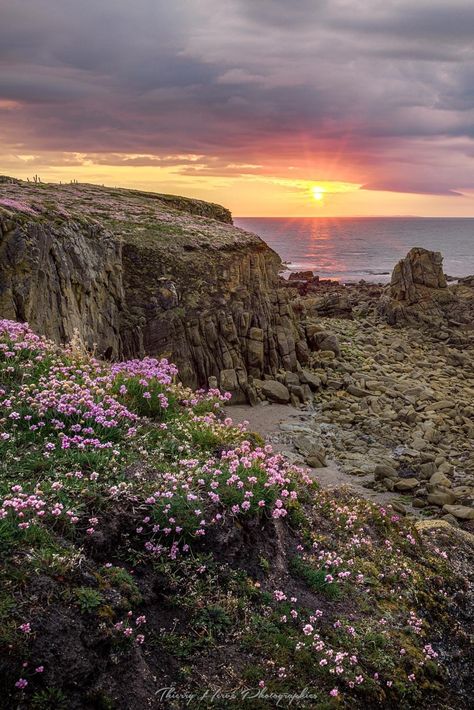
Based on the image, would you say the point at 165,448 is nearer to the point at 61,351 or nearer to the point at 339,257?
the point at 61,351

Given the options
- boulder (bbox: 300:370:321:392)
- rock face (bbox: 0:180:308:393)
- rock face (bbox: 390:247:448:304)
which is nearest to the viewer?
rock face (bbox: 0:180:308:393)

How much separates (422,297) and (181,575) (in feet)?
105

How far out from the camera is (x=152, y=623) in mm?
5297

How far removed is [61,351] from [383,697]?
6378 mm

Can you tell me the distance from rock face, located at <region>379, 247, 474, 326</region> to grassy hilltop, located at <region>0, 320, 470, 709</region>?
89.1 feet

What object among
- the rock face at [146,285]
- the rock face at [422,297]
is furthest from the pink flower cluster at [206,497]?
Result: the rock face at [422,297]

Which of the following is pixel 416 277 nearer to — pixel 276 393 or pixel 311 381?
pixel 311 381

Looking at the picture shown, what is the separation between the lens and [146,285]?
2198 cm

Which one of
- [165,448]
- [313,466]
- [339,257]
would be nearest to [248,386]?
[313,466]

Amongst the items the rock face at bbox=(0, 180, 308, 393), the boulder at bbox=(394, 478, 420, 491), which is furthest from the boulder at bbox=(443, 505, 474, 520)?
the rock face at bbox=(0, 180, 308, 393)

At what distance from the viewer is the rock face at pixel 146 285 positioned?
1559 centimetres

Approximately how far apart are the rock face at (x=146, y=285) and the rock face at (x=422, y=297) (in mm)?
10193

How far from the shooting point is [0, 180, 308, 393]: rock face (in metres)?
15.6

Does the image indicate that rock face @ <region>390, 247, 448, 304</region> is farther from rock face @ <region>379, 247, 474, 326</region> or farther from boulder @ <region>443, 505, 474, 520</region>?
boulder @ <region>443, 505, 474, 520</region>
